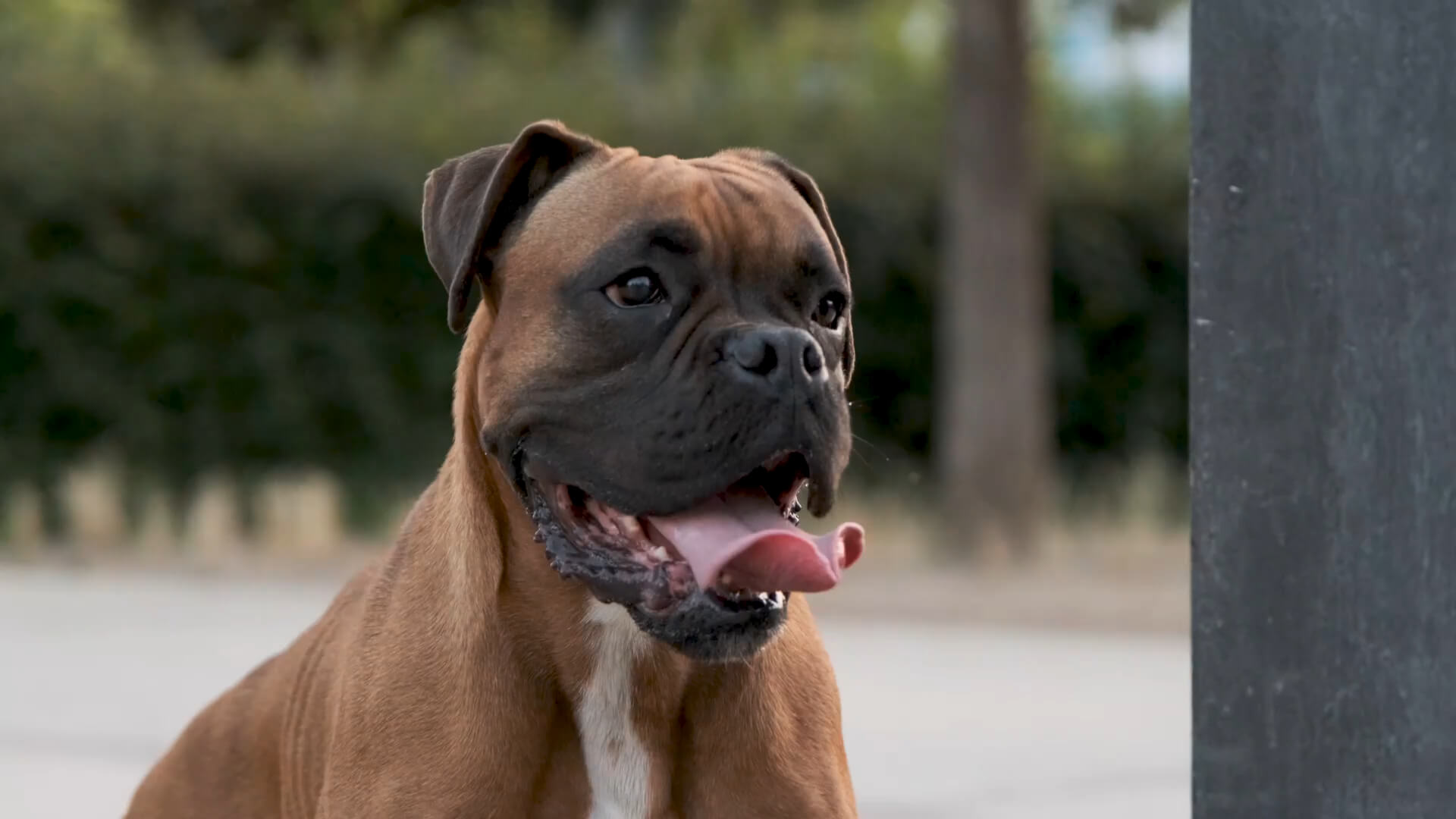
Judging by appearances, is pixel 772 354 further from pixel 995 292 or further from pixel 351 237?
pixel 351 237

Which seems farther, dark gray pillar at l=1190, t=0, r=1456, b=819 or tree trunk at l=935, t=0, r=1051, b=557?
tree trunk at l=935, t=0, r=1051, b=557

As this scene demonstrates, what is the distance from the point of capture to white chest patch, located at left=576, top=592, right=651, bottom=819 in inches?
136

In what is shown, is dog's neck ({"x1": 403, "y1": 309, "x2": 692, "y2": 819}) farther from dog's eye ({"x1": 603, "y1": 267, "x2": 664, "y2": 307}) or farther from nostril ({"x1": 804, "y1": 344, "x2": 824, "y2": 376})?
nostril ({"x1": 804, "y1": 344, "x2": 824, "y2": 376})

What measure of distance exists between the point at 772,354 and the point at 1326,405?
877 millimetres

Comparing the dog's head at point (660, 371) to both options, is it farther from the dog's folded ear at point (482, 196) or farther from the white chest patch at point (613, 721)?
the white chest patch at point (613, 721)

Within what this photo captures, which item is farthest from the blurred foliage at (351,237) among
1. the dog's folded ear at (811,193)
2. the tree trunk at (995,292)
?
the dog's folded ear at (811,193)

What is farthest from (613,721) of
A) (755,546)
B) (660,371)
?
(660,371)

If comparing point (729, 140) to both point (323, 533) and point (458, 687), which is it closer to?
point (323, 533)

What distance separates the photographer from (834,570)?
316 cm

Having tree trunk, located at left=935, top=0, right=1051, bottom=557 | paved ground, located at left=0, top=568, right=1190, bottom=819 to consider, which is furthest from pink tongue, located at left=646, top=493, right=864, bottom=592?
tree trunk, located at left=935, top=0, right=1051, bottom=557

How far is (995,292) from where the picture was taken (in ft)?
40.4

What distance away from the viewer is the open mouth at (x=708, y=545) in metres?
3.17

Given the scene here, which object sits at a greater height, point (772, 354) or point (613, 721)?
point (772, 354)

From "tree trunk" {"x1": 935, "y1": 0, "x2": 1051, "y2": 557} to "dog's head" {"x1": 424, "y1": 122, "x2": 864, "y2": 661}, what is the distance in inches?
345
